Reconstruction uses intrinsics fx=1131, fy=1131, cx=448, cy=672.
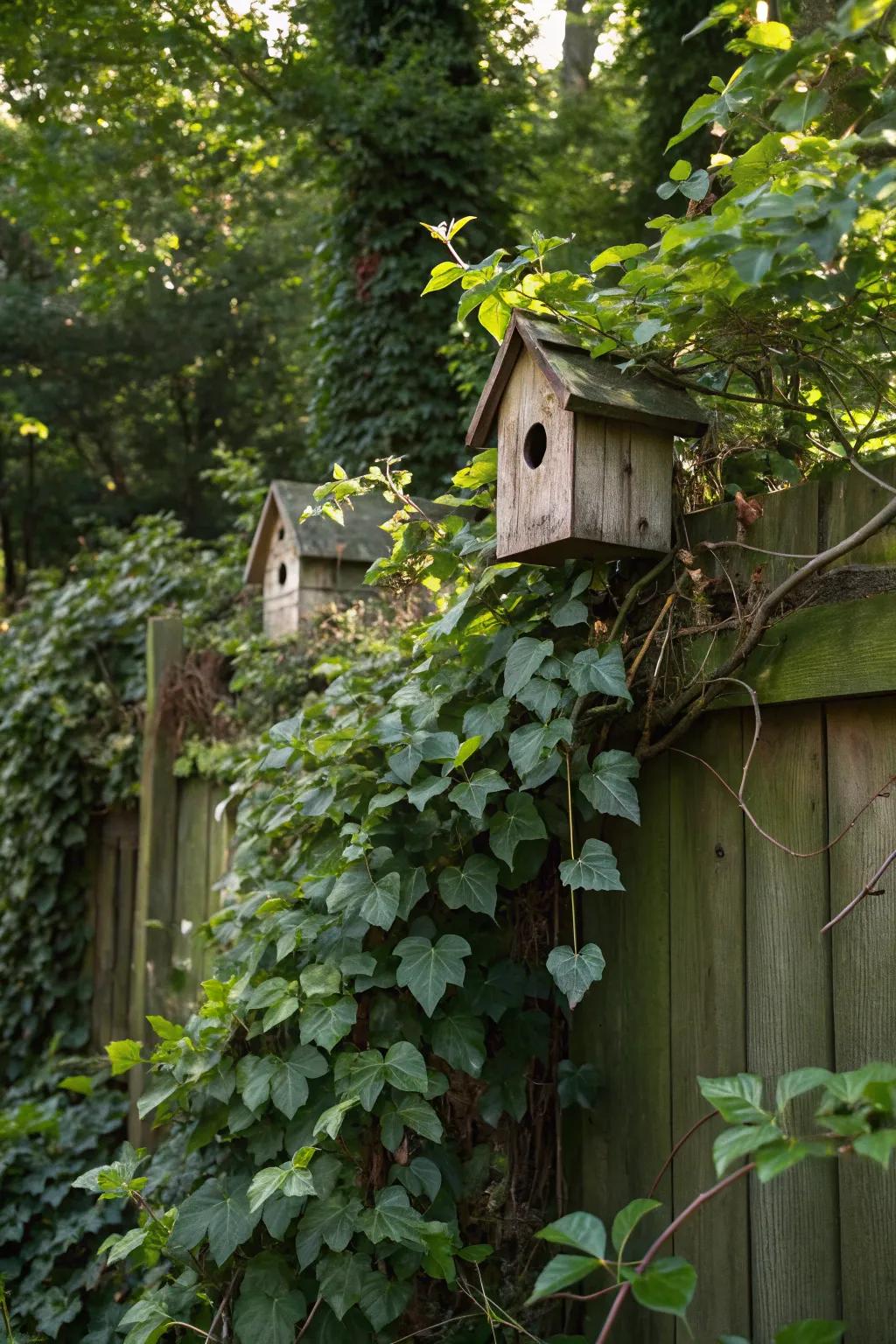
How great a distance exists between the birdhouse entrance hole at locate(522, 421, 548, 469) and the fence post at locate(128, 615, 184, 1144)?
2670 millimetres

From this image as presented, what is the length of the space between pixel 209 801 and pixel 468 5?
253 inches

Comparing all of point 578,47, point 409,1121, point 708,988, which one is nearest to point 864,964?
point 708,988

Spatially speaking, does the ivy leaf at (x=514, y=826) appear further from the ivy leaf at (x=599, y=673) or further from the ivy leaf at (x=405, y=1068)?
the ivy leaf at (x=405, y=1068)

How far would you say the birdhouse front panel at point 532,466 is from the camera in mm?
2016

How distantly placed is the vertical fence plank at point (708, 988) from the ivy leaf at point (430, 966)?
16.2 inches

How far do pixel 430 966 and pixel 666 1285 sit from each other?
0.88 meters

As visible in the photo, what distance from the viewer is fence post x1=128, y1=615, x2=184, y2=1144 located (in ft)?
14.2

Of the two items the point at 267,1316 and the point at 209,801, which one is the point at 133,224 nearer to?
the point at 209,801

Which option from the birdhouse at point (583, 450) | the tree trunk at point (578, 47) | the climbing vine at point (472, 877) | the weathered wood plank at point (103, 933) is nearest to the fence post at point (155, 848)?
the weathered wood plank at point (103, 933)

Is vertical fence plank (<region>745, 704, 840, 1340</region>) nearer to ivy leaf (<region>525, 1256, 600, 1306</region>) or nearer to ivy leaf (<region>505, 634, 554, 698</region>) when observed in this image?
ivy leaf (<region>505, 634, 554, 698</region>)

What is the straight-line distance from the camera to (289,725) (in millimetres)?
2713

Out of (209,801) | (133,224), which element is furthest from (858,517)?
(133,224)

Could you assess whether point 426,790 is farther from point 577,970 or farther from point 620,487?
point 620,487

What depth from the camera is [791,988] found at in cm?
188
